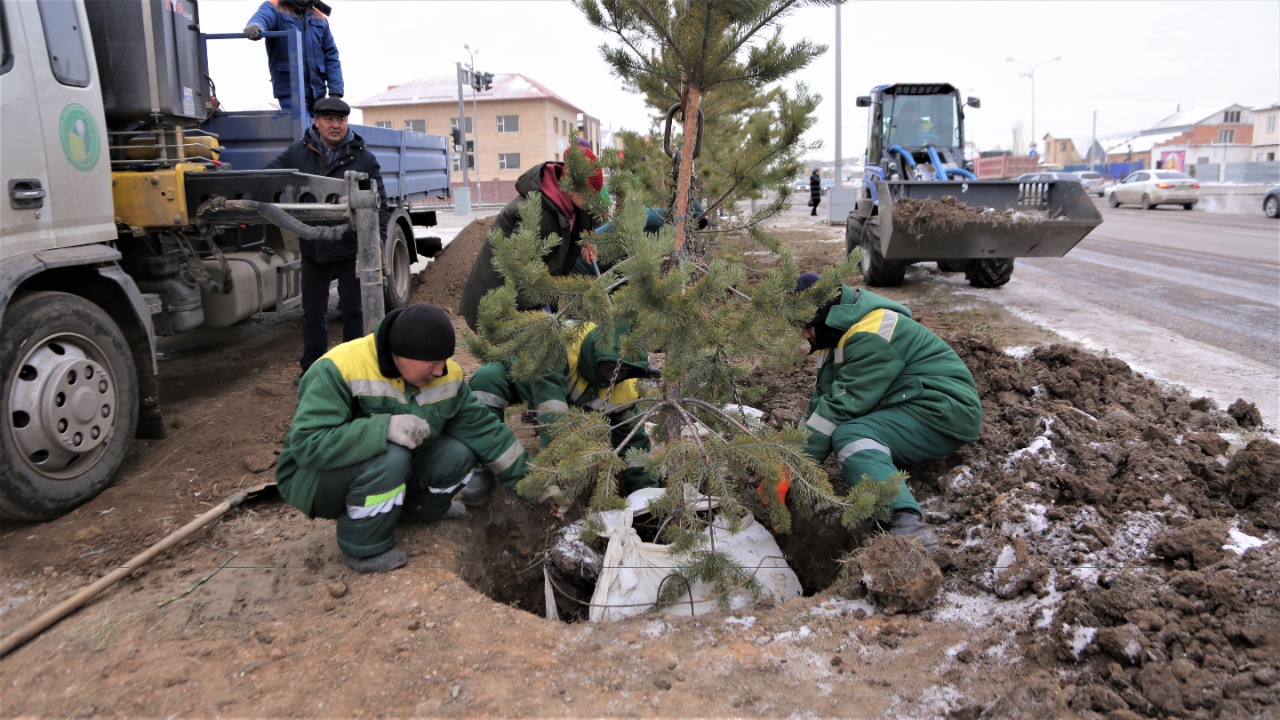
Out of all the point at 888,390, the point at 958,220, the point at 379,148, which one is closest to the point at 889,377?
the point at 888,390

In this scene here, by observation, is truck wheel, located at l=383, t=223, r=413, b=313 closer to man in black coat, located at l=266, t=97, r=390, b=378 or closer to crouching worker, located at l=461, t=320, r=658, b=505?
man in black coat, located at l=266, t=97, r=390, b=378

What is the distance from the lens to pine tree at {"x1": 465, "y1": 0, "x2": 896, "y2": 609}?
273 cm

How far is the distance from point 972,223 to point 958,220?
6.3 inches

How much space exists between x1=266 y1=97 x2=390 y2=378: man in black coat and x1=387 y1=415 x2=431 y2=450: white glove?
2384mm

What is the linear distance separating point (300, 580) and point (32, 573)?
1061mm

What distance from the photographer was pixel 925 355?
11.6ft

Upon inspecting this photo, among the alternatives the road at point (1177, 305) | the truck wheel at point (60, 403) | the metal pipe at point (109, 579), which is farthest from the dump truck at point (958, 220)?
the truck wheel at point (60, 403)

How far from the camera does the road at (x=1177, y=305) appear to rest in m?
5.34

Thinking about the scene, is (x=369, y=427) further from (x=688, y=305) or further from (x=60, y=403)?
(x=60, y=403)

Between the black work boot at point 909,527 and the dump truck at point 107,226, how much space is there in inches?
106

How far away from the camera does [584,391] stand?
12.9 ft

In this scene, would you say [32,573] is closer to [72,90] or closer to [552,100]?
[72,90]

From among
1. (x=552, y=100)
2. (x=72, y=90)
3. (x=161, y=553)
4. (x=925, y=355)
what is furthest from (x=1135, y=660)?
(x=552, y=100)

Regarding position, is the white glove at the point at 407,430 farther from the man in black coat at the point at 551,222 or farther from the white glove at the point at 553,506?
the man in black coat at the point at 551,222
